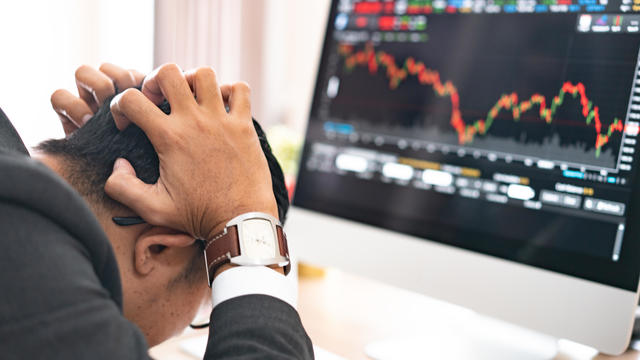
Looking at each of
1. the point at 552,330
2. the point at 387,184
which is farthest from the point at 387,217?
the point at 552,330

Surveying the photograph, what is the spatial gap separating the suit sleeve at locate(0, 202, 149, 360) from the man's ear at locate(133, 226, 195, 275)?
0.55 ft

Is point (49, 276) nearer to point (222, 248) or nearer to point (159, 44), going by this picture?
point (222, 248)

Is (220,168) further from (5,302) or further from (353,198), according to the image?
(353,198)

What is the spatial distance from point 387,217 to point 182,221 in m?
0.40

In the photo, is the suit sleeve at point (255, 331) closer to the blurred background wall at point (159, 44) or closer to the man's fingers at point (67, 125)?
the man's fingers at point (67, 125)

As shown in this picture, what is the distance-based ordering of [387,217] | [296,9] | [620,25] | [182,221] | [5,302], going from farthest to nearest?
[296,9] < [387,217] < [620,25] < [182,221] < [5,302]

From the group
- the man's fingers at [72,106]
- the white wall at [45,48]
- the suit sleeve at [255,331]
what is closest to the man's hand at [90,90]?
the man's fingers at [72,106]

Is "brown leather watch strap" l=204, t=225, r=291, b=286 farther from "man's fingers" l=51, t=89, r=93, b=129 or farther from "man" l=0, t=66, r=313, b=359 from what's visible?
"man's fingers" l=51, t=89, r=93, b=129

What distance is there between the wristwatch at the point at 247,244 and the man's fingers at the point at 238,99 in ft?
0.38

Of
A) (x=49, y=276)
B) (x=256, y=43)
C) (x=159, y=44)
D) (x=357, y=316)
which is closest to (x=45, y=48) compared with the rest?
(x=159, y=44)

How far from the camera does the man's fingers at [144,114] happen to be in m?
0.56

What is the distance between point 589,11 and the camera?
29.1 inches

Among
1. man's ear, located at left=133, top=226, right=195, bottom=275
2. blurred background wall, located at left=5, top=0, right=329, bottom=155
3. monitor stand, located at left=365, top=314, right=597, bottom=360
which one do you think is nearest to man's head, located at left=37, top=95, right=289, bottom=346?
man's ear, located at left=133, top=226, right=195, bottom=275

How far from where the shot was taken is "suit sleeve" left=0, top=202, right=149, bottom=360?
1.27 ft
